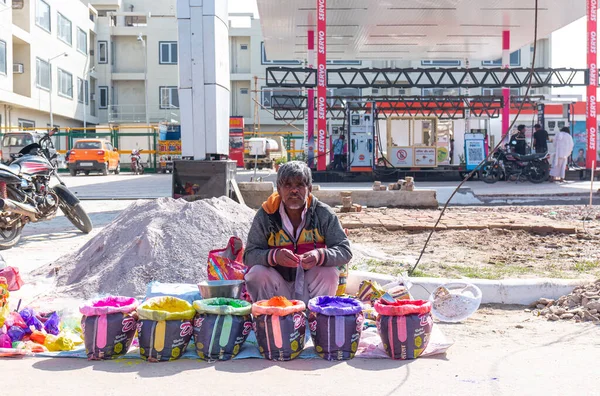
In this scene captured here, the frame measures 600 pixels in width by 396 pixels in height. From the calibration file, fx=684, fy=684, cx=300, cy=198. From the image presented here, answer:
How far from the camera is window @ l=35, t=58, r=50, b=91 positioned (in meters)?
40.2

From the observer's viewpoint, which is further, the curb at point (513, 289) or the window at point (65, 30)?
the window at point (65, 30)

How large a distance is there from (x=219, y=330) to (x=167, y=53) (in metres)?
49.4

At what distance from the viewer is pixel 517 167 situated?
21.1 m

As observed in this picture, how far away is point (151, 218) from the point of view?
6.68m

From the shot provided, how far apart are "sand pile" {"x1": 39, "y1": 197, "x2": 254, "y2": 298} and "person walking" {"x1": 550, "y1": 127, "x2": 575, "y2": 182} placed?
16241 millimetres

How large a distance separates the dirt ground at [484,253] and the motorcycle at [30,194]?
3939mm

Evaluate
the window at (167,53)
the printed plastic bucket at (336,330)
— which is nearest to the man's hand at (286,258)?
the printed plastic bucket at (336,330)

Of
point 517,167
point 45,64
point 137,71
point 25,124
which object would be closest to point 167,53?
point 137,71

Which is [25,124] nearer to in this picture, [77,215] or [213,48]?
[213,48]

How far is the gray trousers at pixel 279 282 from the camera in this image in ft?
15.0

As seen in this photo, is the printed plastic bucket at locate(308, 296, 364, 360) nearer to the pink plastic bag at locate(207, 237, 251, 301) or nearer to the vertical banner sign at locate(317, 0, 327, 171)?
the pink plastic bag at locate(207, 237, 251, 301)

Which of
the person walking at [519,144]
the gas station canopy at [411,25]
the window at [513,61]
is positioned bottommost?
the person walking at [519,144]

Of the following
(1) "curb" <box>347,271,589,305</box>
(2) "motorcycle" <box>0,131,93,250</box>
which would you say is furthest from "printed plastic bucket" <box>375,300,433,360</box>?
(2) "motorcycle" <box>0,131,93,250</box>

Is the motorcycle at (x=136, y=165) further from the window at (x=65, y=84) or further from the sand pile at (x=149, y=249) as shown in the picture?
the sand pile at (x=149, y=249)
